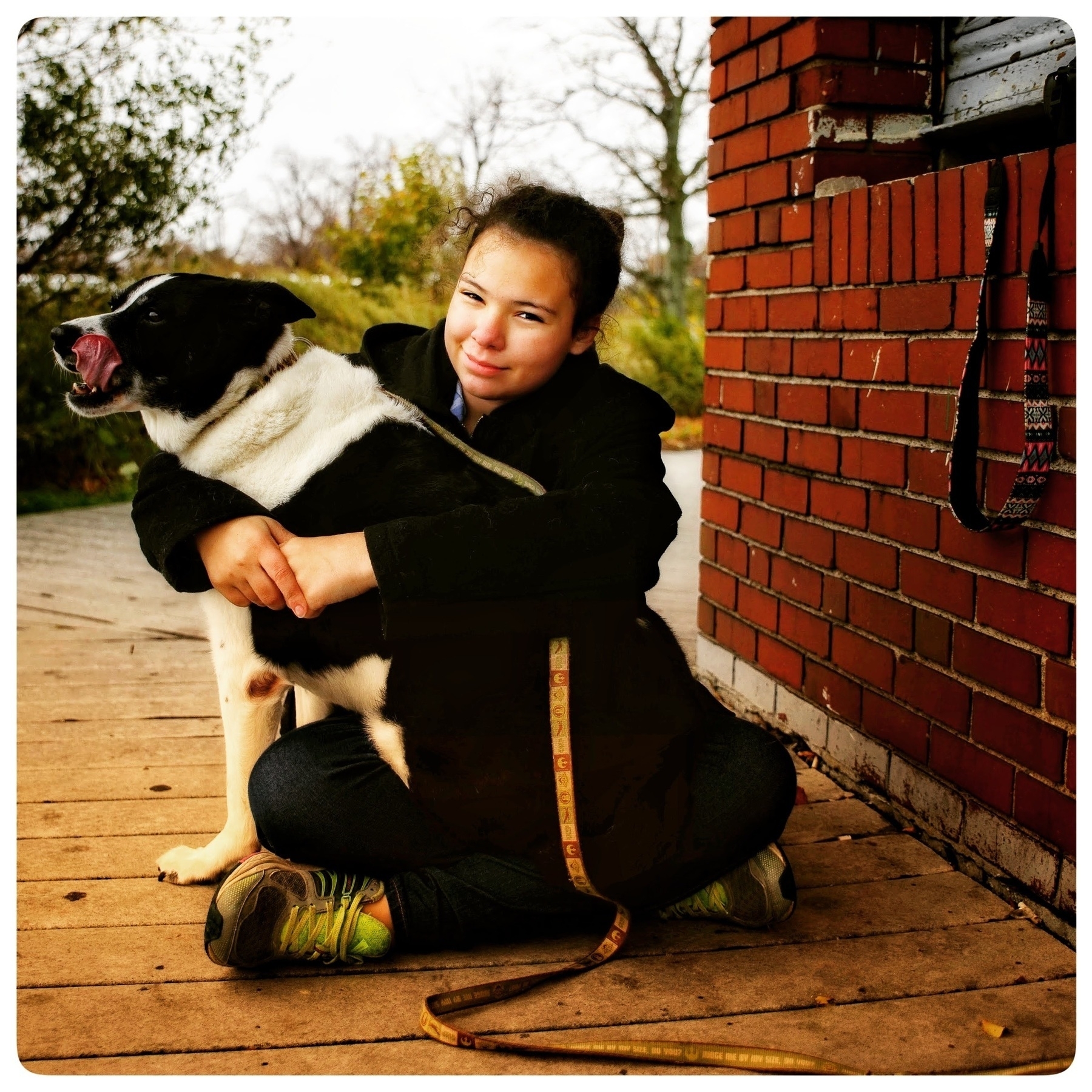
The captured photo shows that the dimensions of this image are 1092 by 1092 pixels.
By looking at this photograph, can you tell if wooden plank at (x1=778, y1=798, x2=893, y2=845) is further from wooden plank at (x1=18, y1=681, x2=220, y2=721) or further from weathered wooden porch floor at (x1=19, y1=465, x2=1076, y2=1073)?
wooden plank at (x1=18, y1=681, x2=220, y2=721)

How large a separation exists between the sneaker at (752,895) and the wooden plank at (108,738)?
1.37 meters

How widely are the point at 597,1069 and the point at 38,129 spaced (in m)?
5.42

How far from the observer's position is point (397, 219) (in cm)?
770

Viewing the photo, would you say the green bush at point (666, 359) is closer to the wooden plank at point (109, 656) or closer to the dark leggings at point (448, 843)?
the wooden plank at point (109, 656)

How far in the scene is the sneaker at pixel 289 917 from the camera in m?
1.68

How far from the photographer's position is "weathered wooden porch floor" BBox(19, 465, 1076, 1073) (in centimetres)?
152

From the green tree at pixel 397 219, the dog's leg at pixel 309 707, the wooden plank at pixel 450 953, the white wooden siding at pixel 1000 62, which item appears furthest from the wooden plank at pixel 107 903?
the green tree at pixel 397 219

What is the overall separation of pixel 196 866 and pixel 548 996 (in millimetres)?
759

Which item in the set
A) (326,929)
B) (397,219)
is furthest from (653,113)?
(326,929)

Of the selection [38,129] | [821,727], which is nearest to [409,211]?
[38,129]

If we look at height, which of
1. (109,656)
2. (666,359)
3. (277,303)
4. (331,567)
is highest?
(666,359)

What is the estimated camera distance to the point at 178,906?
1956mm

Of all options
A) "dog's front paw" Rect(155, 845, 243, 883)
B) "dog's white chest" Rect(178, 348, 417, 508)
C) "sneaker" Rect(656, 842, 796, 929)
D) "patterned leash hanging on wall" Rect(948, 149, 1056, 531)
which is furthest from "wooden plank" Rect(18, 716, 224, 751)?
"patterned leash hanging on wall" Rect(948, 149, 1056, 531)

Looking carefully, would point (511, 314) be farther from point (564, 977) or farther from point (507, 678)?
point (564, 977)
